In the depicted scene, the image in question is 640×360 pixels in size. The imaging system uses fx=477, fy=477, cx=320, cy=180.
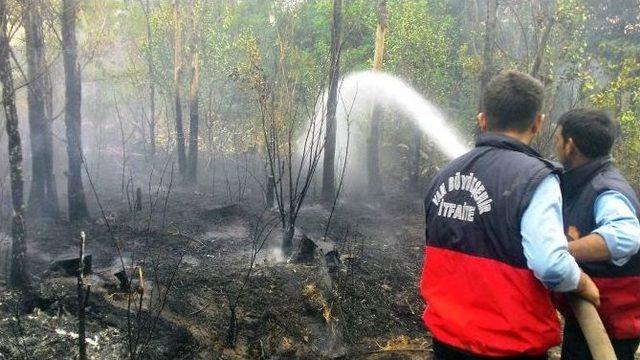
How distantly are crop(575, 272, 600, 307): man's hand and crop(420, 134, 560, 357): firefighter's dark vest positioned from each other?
0.45 feet

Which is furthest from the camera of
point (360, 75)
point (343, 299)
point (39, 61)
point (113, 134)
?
point (113, 134)

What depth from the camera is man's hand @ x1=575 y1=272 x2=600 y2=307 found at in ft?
6.63

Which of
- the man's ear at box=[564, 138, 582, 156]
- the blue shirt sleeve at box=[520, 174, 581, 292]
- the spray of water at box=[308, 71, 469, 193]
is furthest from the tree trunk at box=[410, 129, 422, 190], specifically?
Answer: the blue shirt sleeve at box=[520, 174, 581, 292]

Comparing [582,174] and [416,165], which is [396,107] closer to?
[416,165]

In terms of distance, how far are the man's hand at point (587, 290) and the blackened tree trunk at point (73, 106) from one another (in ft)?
32.6

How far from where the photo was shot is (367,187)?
59.2 feet

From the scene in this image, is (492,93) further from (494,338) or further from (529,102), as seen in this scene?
(494,338)

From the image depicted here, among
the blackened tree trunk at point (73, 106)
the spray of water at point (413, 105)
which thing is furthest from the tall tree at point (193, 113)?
the blackened tree trunk at point (73, 106)

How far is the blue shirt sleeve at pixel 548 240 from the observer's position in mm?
1874

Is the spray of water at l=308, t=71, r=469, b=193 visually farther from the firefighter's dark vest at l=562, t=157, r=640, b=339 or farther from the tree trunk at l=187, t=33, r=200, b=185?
the firefighter's dark vest at l=562, t=157, r=640, b=339

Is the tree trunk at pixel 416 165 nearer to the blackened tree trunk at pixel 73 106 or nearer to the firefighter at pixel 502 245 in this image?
the blackened tree trunk at pixel 73 106

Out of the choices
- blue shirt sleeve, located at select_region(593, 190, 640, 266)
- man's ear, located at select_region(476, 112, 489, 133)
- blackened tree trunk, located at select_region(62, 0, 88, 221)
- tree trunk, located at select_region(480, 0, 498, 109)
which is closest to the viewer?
man's ear, located at select_region(476, 112, 489, 133)

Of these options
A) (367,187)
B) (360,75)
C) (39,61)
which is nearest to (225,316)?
(39,61)

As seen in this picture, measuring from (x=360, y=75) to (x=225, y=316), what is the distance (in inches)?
590
